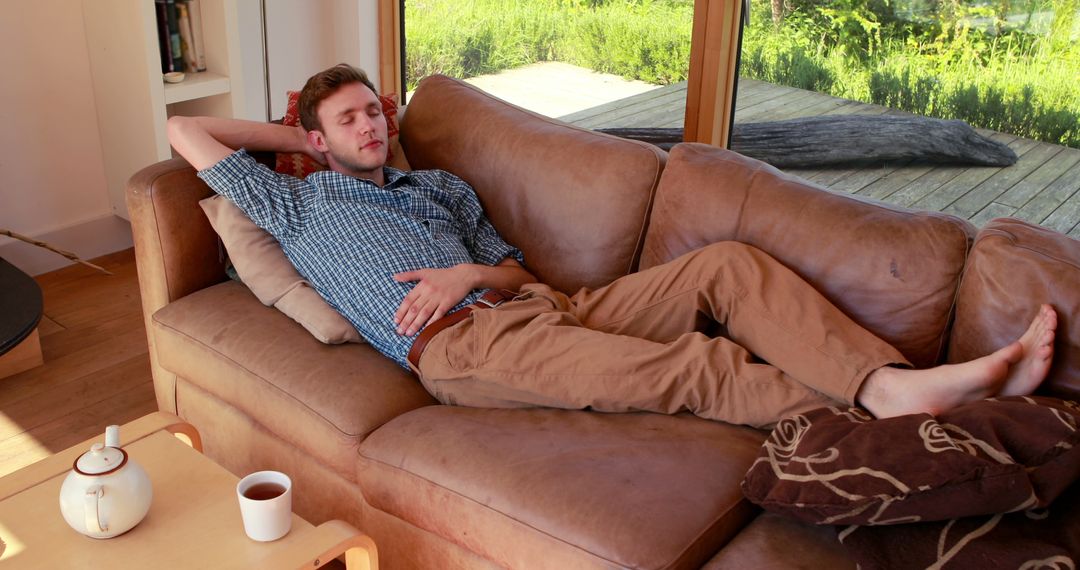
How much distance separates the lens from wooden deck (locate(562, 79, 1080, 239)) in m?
2.60

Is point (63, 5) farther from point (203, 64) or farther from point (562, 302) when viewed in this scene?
point (562, 302)

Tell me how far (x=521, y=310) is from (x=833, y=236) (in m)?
0.66

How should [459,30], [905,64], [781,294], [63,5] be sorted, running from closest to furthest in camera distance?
[781,294]
[905,64]
[63,5]
[459,30]

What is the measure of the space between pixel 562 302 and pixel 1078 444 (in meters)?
1.08

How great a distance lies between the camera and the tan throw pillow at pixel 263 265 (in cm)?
220

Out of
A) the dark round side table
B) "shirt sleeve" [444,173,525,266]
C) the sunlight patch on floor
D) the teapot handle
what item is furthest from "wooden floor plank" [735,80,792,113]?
the teapot handle

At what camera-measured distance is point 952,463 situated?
1460mm

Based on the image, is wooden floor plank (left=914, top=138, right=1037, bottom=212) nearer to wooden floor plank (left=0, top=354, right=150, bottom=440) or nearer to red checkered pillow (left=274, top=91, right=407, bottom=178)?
red checkered pillow (left=274, top=91, right=407, bottom=178)

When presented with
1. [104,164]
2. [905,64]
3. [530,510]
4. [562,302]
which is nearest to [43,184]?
[104,164]

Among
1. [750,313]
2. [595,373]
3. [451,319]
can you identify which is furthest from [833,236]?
[451,319]

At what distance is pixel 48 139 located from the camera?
3412 millimetres

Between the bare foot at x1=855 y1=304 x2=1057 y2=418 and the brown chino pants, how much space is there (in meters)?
0.06

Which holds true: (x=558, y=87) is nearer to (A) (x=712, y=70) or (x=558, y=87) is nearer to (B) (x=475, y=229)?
(A) (x=712, y=70)

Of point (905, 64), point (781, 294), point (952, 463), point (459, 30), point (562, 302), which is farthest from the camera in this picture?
point (459, 30)
